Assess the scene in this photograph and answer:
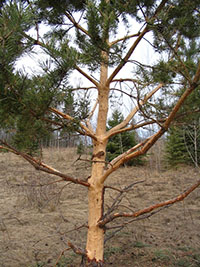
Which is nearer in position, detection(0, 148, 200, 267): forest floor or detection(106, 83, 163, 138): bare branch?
detection(106, 83, 163, 138): bare branch

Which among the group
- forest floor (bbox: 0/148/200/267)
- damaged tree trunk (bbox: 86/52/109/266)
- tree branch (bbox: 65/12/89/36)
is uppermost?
tree branch (bbox: 65/12/89/36)

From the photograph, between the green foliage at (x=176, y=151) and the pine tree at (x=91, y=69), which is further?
the green foliage at (x=176, y=151)

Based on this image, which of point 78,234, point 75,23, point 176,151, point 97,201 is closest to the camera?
point 97,201

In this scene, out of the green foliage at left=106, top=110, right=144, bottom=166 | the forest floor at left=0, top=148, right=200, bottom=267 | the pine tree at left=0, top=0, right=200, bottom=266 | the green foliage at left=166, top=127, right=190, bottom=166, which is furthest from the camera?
the green foliage at left=106, top=110, right=144, bottom=166

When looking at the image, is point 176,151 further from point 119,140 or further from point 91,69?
point 91,69

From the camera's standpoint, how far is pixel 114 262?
9.91 ft

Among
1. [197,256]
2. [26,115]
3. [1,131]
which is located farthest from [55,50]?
[197,256]

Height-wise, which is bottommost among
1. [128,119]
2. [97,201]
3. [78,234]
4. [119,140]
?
[78,234]

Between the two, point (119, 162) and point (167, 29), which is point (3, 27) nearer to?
point (167, 29)

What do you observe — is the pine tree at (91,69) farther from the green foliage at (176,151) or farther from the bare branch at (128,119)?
the green foliage at (176,151)

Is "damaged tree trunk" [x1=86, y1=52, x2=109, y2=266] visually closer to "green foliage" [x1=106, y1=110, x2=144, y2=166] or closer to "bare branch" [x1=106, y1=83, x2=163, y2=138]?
"bare branch" [x1=106, y1=83, x2=163, y2=138]

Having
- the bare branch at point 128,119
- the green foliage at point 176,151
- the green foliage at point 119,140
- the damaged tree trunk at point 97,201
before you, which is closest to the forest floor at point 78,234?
the damaged tree trunk at point 97,201

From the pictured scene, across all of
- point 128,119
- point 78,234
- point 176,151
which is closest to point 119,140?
point 176,151

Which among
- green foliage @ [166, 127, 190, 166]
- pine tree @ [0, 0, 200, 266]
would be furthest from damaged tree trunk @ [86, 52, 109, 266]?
green foliage @ [166, 127, 190, 166]
